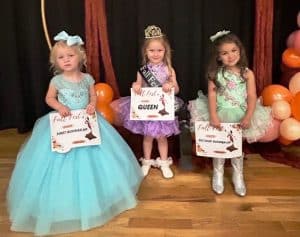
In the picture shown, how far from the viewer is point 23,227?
6.09 feet

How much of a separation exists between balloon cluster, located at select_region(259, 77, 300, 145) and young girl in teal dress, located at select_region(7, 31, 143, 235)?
0.92m

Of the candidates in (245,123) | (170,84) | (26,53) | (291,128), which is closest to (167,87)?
(170,84)

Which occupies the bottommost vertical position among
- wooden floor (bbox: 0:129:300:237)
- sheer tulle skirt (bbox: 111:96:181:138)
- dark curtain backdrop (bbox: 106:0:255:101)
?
wooden floor (bbox: 0:129:300:237)

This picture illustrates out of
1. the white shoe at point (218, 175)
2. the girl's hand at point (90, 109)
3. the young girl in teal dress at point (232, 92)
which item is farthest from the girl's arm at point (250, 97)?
the girl's hand at point (90, 109)

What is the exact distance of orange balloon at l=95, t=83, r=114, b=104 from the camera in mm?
2504

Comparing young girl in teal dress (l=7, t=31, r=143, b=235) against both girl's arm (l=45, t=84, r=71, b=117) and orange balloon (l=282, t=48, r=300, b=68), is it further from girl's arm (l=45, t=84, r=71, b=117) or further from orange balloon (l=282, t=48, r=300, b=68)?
orange balloon (l=282, t=48, r=300, b=68)

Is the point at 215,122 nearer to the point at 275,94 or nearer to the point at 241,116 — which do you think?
the point at 241,116

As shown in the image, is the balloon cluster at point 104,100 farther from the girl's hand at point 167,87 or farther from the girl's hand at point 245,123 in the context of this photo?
the girl's hand at point 245,123

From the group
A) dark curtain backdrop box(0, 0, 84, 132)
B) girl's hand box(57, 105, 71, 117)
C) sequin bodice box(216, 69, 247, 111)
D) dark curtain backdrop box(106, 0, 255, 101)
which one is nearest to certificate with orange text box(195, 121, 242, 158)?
sequin bodice box(216, 69, 247, 111)

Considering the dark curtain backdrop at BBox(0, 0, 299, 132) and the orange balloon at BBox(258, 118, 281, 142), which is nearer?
the orange balloon at BBox(258, 118, 281, 142)

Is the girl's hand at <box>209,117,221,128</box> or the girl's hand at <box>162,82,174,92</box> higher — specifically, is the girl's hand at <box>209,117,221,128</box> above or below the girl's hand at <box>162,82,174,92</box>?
below

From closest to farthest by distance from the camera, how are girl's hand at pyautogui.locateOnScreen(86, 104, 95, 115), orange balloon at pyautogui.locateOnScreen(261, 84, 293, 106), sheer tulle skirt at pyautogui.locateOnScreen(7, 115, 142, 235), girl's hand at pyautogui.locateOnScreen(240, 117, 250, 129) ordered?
sheer tulle skirt at pyautogui.locateOnScreen(7, 115, 142, 235), girl's hand at pyautogui.locateOnScreen(86, 104, 95, 115), girl's hand at pyautogui.locateOnScreen(240, 117, 250, 129), orange balloon at pyautogui.locateOnScreen(261, 84, 293, 106)

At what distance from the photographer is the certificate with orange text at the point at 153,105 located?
2180 mm

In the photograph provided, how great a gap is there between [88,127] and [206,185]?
727 mm
